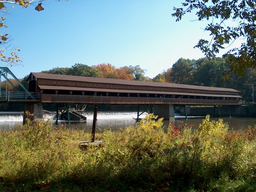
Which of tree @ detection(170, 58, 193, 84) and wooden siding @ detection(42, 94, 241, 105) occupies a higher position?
tree @ detection(170, 58, 193, 84)

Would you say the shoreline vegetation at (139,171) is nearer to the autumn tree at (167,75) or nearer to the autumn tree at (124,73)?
the autumn tree at (124,73)

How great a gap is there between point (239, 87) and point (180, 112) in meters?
14.2

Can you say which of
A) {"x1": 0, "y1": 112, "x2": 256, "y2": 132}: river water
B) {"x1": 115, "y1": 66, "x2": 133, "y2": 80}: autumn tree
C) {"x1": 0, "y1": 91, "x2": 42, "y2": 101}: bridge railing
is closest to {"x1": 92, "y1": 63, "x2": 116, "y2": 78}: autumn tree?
{"x1": 115, "y1": 66, "x2": 133, "y2": 80}: autumn tree

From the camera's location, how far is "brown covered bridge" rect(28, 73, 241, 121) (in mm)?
21078

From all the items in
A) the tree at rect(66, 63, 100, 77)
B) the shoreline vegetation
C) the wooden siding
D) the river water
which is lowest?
the river water

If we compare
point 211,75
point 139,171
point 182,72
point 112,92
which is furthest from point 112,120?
point 182,72

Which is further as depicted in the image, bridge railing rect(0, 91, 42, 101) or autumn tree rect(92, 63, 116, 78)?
autumn tree rect(92, 63, 116, 78)

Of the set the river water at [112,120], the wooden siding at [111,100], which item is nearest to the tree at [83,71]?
the river water at [112,120]

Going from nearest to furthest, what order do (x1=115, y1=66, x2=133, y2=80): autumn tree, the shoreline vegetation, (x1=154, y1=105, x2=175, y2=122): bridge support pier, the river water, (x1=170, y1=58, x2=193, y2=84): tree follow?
the shoreline vegetation → the river water → (x1=154, y1=105, x2=175, y2=122): bridge support pier → (x1=115, y1=66, x2=133, y2=80): autumn tree → (x1=170, y1=58, x2=193, y2=84): tree

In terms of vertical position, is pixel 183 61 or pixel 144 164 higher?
pixel 183 61

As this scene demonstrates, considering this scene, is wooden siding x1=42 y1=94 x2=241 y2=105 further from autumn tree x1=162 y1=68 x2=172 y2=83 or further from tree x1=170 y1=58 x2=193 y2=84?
autumn tree x1=162 y1=68 x2=172 y2=83

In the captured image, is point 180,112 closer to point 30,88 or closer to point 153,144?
point 30,88

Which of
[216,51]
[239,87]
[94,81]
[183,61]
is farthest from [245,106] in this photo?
[216,51]

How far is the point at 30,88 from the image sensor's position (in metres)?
22.3
